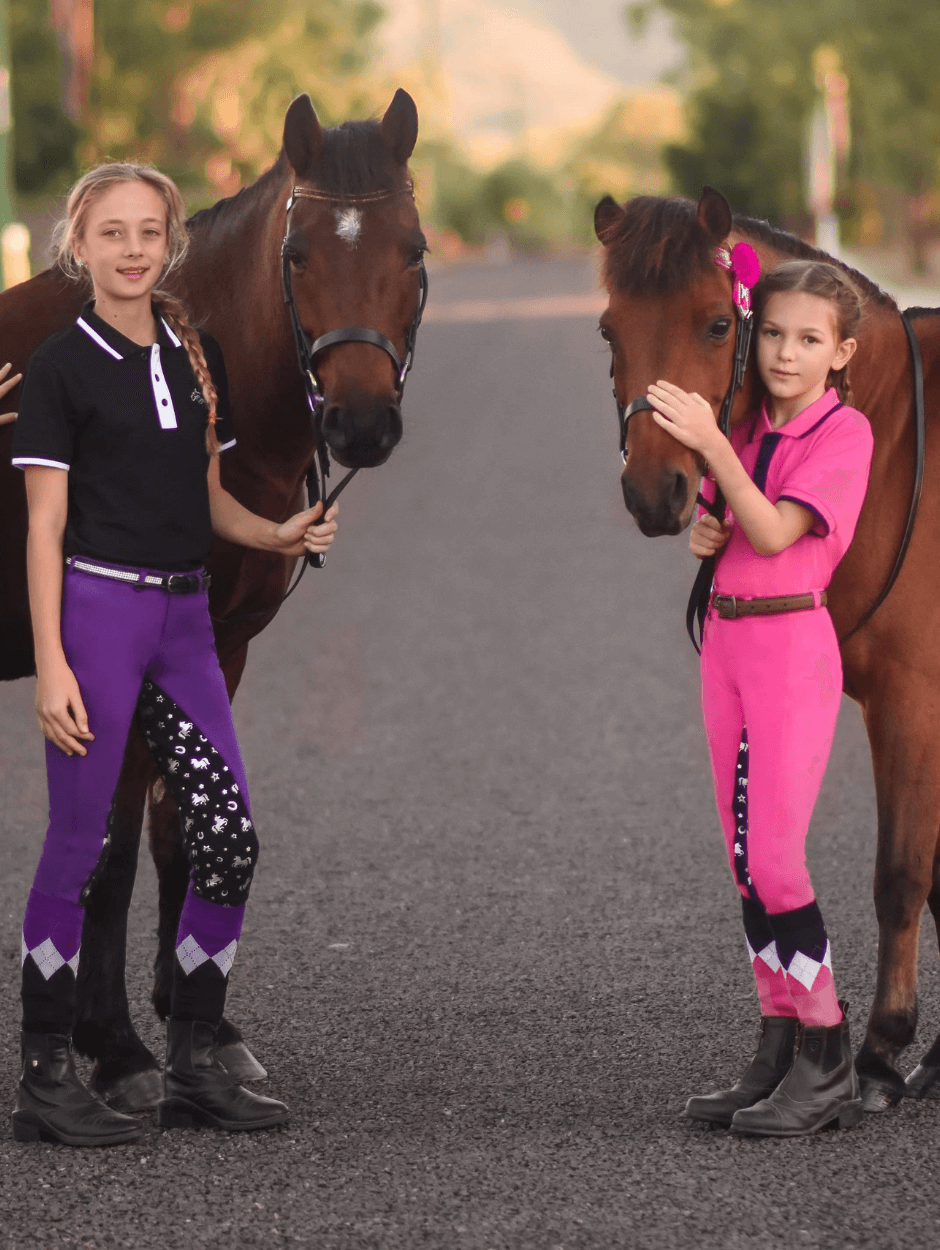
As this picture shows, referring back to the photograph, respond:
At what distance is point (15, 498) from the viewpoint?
4.03m

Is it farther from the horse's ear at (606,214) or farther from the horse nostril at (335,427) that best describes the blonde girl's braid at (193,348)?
the horse's ear at (606,214)

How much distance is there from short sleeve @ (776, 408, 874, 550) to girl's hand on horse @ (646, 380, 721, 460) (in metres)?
0.28

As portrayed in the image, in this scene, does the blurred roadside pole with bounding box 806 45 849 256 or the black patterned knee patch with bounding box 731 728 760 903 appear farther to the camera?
the blurred roadside pole with bounding box 806 45 849 256

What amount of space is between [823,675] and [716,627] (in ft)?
0.83

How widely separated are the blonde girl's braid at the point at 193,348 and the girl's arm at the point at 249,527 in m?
0.12

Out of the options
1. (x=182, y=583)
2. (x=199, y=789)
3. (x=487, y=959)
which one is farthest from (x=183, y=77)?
(x=199, y=789)

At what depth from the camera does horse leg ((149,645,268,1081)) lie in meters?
4.11

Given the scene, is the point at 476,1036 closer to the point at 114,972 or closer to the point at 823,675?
the point at 114,972

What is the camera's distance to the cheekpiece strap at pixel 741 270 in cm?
341

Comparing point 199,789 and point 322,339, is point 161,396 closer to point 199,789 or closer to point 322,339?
point 322,339

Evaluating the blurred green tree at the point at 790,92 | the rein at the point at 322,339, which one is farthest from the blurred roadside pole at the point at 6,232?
the blurred green tree at the point at 790,92

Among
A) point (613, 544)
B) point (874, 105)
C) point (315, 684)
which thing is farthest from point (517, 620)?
point (874, 105)

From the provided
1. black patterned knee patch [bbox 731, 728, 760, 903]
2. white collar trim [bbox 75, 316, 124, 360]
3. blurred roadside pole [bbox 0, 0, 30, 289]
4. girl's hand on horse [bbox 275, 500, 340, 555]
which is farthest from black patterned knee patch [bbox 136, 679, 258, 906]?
blurred roadside pole [bbox 0, 0, 30, 289]

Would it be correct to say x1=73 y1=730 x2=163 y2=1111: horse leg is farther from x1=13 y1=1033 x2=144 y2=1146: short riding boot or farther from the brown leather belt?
the brown leather belt
